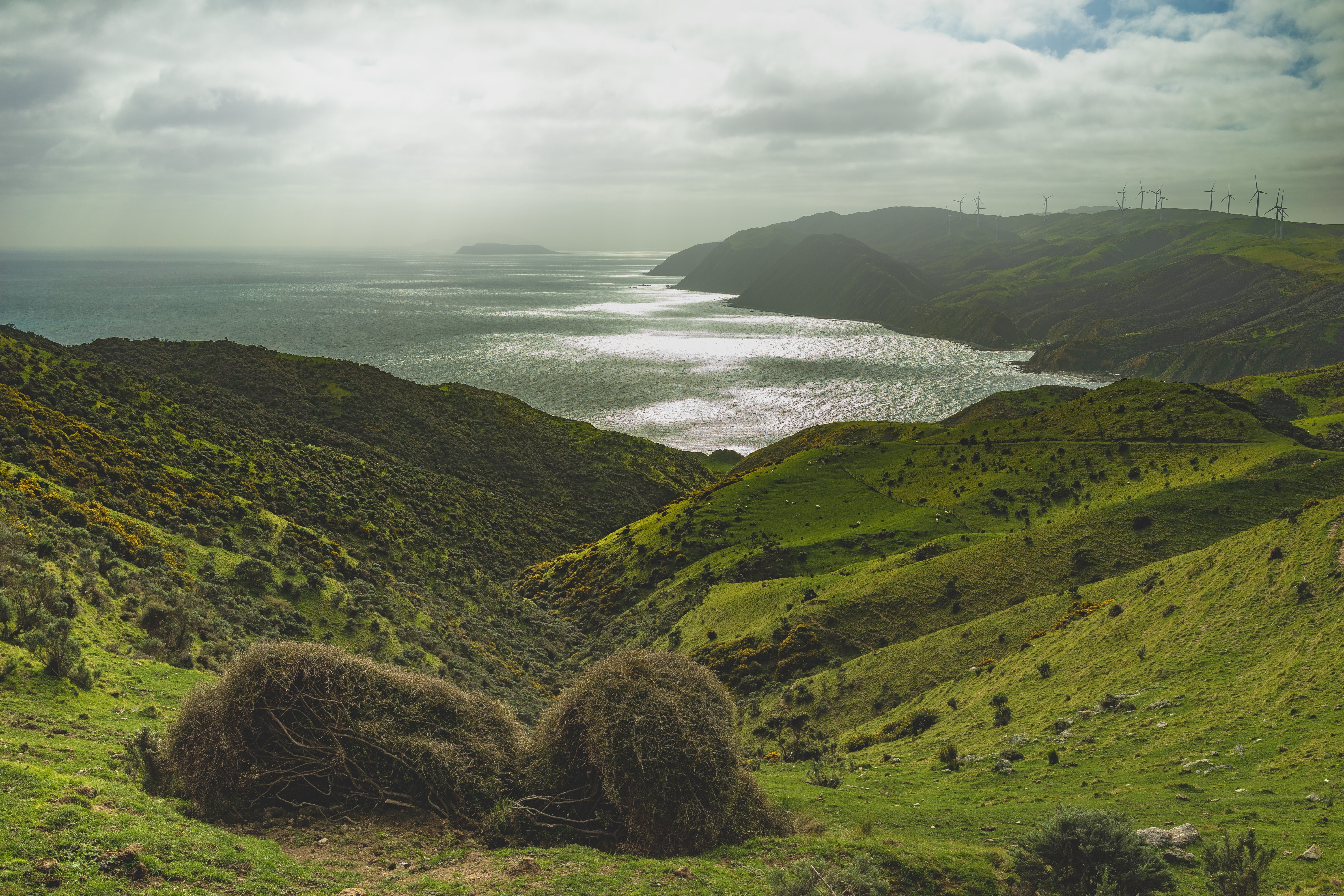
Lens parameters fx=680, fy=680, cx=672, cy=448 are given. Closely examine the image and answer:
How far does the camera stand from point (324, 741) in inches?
564

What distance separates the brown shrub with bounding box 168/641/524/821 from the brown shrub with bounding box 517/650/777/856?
125 cm

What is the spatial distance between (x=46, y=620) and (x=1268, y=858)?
28.4 metres

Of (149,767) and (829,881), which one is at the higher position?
(149,767)

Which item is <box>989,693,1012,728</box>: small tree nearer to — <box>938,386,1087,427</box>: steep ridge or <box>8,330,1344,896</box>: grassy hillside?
<box>8,330,1344,896</box>: grassy hillside

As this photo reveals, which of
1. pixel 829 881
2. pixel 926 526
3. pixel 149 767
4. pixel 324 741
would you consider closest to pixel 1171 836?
pixel 829 881

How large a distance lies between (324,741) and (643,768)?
6746 millimetres

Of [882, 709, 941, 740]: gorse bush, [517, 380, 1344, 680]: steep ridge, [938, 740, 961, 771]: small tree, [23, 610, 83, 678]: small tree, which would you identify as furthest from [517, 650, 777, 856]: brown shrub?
[517, 380, 1344, 680]: steep ridge

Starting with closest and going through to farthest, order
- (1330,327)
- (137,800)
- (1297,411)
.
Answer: (137,800) < (1297,411) < (1330,327)

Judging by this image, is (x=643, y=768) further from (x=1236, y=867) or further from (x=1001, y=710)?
(x=1001, y=710)

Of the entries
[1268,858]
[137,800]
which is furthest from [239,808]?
[1268,858]

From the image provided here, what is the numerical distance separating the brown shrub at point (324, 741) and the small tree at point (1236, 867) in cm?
1393

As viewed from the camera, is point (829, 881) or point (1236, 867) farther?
point (829, 881)

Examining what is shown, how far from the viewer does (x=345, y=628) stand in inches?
1314

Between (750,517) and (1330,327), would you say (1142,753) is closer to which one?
(750,517)
